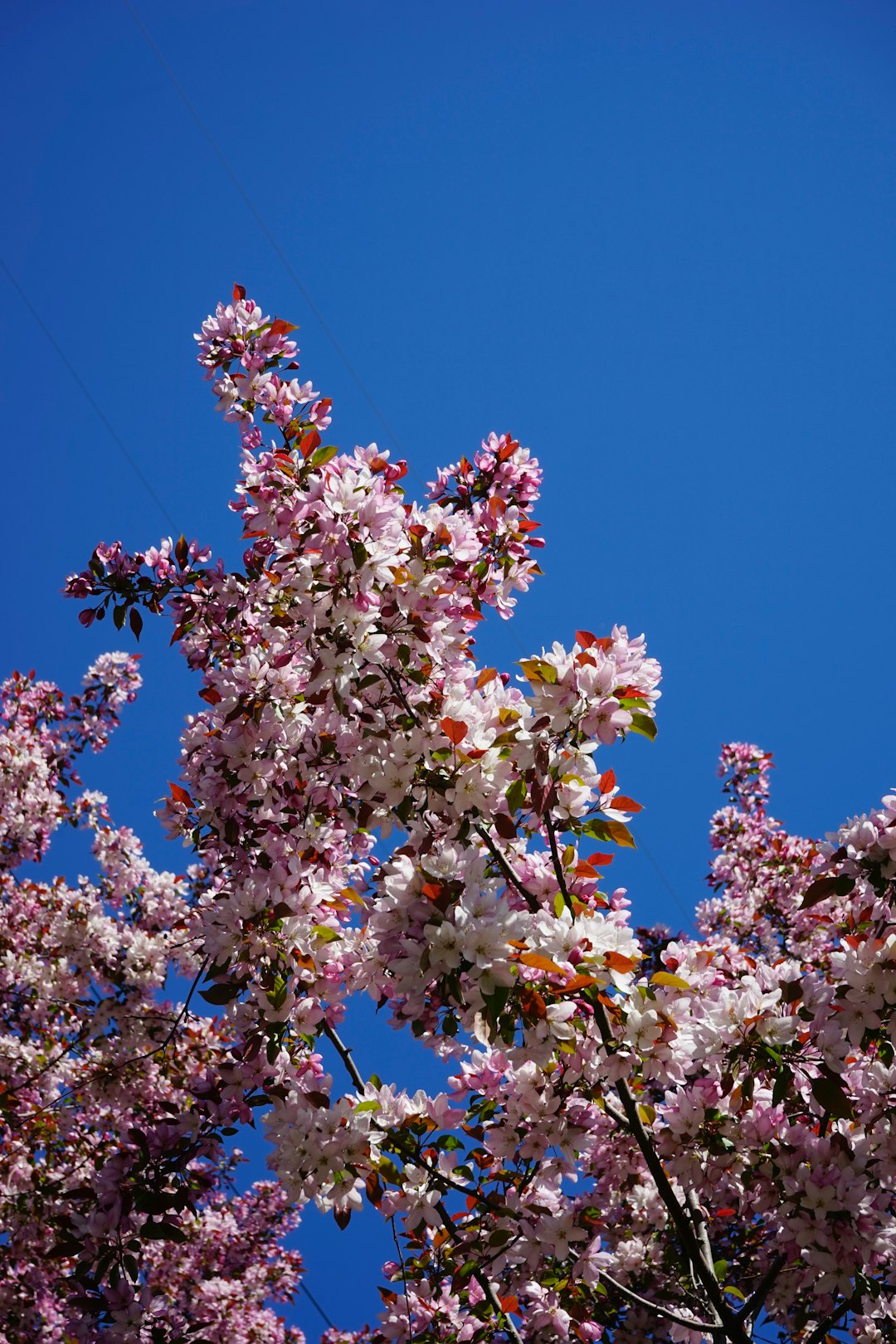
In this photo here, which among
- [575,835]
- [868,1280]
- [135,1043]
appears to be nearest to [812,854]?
[868,1280]

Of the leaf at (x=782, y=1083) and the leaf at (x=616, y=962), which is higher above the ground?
the leaf at (x=616, y=962)

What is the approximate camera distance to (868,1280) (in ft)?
8.09

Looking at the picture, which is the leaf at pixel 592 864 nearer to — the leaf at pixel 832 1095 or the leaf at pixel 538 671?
the leaf at pixel 538 671

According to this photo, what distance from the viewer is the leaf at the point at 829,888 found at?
2.20m

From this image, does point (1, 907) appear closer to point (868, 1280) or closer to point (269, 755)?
point (269, 755)

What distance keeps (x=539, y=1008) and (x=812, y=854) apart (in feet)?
11.3

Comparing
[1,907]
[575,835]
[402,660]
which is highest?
[1,907]

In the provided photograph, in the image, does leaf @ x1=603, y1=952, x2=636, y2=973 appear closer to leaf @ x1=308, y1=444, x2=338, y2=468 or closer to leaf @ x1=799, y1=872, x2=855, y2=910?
leaf @ x1=799, y1=872, x2=855, y2=910

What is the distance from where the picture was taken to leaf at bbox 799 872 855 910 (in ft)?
7.23

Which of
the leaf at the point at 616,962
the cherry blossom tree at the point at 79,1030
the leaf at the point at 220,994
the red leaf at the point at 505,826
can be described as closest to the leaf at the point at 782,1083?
the leaf at the point at 616,962

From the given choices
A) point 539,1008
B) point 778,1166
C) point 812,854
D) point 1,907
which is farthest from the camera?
point 1,907

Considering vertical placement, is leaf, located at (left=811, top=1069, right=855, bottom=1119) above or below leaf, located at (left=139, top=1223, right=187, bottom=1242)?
below

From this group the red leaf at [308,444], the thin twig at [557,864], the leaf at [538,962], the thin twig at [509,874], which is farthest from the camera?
the red leaf at [308,444]

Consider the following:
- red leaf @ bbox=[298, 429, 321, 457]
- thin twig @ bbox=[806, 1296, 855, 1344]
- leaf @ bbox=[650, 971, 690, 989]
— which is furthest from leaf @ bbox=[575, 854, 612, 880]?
red leaf @ bbox=[298, 429, 321, 457]
